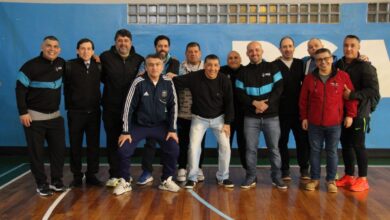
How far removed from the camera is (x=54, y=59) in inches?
150

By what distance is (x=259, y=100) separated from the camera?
12.8 ft

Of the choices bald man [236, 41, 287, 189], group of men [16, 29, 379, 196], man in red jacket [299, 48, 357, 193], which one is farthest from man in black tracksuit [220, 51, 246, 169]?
man in red jacket [299, 48, 357, 193]

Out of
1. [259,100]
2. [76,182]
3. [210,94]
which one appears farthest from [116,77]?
[259,100]

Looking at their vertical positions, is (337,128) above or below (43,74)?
below

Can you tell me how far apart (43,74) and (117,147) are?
1.09 metres

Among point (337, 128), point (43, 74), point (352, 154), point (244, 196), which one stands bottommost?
point (244, 196)

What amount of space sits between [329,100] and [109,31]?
11.4 feet

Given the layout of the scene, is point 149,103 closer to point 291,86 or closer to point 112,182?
point 112,182

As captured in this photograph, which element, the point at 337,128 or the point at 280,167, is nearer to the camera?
the point at 337,128

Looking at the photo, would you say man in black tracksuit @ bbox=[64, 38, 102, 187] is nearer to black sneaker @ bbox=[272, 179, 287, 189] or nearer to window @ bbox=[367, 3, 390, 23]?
black sneaker @ bbox=[272, 179, 287, 189]

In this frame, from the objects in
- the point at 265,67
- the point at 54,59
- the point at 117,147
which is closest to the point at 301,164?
the point at 265,67

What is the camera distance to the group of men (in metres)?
3.75

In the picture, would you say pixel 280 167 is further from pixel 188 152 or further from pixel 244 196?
pixel 188 152

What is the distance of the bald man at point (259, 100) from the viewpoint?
12.7ft
